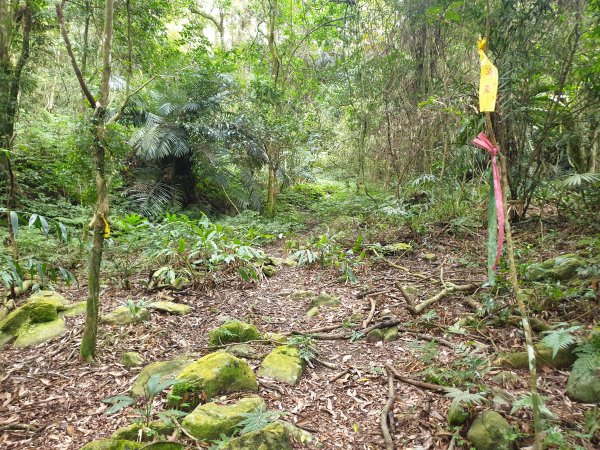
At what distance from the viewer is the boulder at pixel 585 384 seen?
1.99m

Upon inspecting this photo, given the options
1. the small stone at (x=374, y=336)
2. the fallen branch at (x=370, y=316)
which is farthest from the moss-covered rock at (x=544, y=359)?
the fallen branch at (x=370, y=316)

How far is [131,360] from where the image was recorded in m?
2.90

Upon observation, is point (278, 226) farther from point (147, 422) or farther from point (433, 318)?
point (147, 422)

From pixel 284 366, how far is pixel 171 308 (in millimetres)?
1641

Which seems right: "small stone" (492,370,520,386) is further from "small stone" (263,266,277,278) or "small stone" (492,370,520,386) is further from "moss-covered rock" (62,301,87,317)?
"moss-covered rock" (62,301,87,317)

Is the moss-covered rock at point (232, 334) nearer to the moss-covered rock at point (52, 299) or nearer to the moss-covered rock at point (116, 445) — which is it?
the moss-covered rock at point (116, 445)

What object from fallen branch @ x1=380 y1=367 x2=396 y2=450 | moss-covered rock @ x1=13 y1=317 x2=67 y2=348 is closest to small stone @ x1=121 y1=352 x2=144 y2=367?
moss-covered rock @ x1=13 y1=317 x2=67 y2=348

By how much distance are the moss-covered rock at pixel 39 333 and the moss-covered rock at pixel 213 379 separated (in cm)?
174

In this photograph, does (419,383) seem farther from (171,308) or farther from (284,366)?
(171,308)

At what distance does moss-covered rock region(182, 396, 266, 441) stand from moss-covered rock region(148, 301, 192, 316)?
5.87 feet

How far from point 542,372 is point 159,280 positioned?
149 inches

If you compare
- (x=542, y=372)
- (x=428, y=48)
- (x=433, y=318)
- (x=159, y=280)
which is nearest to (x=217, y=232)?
(x=159, y=280)

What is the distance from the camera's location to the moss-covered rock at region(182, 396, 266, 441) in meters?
1.97

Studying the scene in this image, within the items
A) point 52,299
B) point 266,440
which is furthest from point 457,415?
point 52,299
